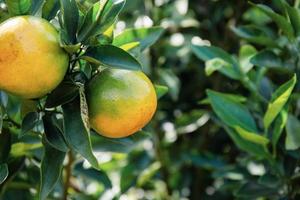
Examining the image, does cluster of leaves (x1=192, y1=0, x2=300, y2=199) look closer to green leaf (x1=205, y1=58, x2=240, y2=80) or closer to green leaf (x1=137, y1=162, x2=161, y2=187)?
green leaf (x1=205, y1=58, x2=240, y2=80)

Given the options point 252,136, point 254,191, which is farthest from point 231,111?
point 254,191

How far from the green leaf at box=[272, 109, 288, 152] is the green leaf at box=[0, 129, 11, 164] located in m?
0.58

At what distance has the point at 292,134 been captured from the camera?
4.48 feet

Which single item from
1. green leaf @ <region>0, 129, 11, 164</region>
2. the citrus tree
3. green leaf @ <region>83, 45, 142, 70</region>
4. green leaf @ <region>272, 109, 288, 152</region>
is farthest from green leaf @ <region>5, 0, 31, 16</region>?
green leaf @ <region>272, 109, 288, 152</region>

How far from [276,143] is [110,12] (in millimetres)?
675

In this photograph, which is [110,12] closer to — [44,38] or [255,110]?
[44,38]

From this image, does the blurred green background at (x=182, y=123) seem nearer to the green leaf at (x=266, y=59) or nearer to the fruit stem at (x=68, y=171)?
the fruit stem at (x=68, y=171)

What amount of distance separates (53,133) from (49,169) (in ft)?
0.19

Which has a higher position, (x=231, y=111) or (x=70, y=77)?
(x=70, y=77)

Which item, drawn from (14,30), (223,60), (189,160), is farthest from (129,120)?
(189,160)

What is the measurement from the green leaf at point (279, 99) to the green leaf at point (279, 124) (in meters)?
0.02

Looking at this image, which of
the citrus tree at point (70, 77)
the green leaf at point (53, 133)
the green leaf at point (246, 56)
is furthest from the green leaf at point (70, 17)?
the green leaf at point (246, 56)

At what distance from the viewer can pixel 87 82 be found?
0.99 metres

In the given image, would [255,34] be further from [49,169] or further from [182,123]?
[49,169]
